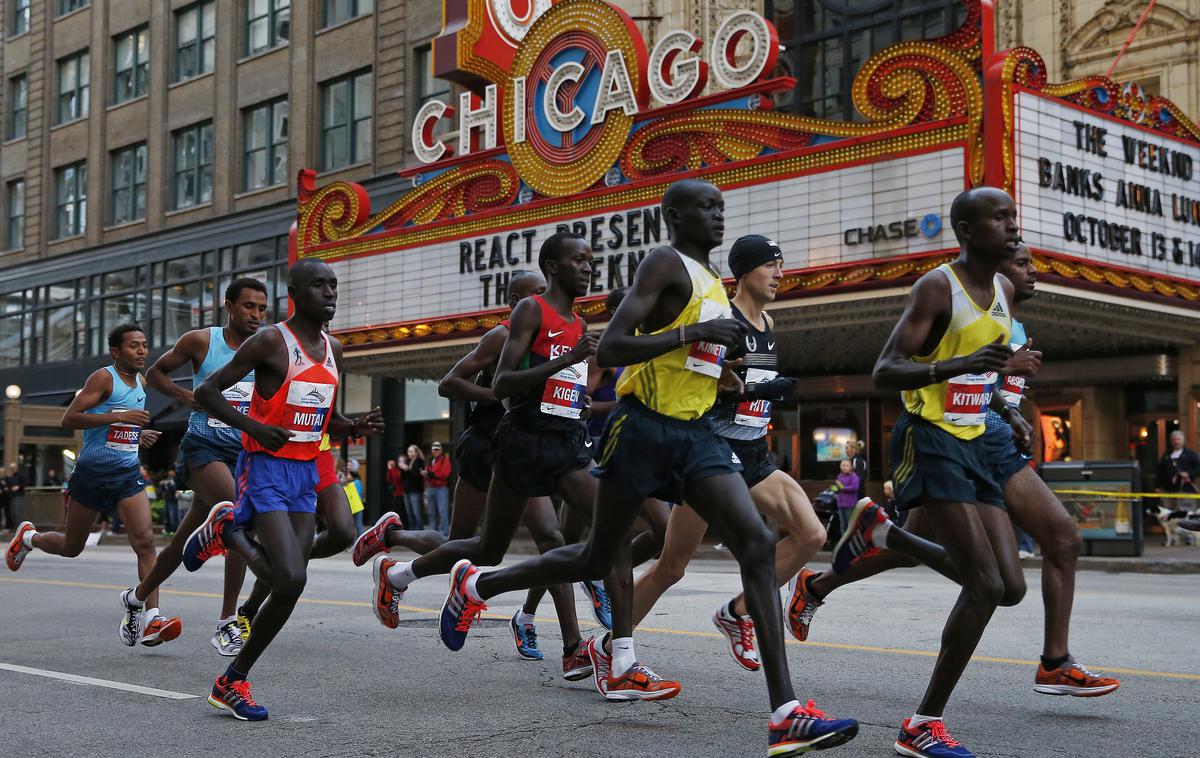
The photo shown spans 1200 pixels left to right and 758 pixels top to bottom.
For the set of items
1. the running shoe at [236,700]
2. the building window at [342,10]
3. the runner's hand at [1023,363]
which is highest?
the building window at [342,10]

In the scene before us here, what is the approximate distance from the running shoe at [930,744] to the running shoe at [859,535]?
1.22m

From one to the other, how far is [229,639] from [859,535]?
11.2ft

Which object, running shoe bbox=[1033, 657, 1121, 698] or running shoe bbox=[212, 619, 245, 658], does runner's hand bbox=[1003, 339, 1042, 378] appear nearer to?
running shoe bbox=[1033, 657, 1121, 698]

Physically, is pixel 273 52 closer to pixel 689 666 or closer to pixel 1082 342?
pixel 1082 342

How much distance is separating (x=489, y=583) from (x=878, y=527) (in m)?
1.69

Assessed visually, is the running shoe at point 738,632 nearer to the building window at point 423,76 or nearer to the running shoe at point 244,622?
the running shoe at point 244,622

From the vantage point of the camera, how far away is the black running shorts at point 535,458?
22.5 ft

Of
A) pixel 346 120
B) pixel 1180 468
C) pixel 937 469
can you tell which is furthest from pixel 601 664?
pixel 346 120

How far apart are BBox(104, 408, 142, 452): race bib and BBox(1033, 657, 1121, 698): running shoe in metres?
5.87

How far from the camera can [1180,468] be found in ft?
65.2

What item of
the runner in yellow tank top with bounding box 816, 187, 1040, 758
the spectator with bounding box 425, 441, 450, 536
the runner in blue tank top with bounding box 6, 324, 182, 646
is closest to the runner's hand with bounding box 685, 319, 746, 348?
the runner in yellow tank top with bounding box 816, 187, 1040, 758

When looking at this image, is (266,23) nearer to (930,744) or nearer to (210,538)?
(210,538)

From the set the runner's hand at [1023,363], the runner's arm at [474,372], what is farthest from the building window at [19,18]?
the runner's hand at [1023,363]

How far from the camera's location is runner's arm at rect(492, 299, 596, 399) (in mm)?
6340
